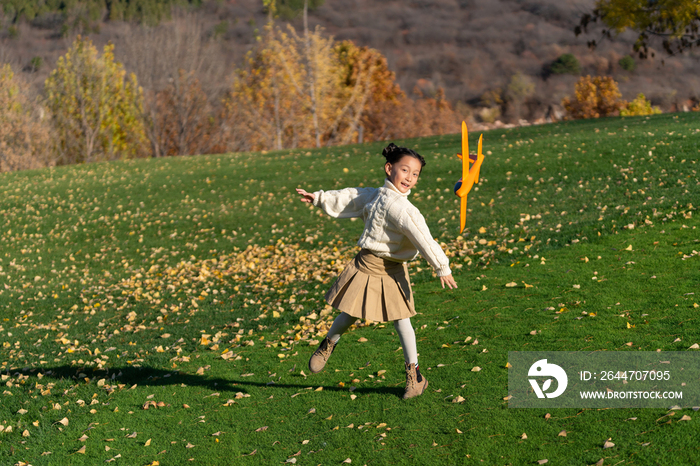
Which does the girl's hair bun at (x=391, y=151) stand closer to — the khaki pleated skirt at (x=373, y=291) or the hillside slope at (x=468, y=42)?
the khaki pleated skirt at (x=373, y=291)

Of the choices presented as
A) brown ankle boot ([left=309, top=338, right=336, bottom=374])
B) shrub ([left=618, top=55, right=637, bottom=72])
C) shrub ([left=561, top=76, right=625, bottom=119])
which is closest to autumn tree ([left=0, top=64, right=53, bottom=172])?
brown ankle boot ([left=309, top=338, right=336, bottom=374])

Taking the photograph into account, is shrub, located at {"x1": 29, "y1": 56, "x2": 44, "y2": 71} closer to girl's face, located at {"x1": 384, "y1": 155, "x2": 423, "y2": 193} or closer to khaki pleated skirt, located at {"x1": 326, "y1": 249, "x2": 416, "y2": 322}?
khaki pleated skirt, located at {"x1": 326, "y1": 249, "x2": 416, "y2": 322}

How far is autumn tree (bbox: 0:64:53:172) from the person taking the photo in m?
31.5

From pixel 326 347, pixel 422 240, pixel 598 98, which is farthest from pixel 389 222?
pixel 598 98

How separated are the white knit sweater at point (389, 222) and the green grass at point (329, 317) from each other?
4.42 ft

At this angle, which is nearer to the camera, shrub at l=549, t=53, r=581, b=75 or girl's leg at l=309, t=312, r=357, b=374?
girl's leg at l=309, t=312, r=357, b=374

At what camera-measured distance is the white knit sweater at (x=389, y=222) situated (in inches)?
171

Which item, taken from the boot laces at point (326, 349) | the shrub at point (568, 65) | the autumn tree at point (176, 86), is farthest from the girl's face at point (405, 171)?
the shrub at point (568, 65)

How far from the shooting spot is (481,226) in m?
12.2

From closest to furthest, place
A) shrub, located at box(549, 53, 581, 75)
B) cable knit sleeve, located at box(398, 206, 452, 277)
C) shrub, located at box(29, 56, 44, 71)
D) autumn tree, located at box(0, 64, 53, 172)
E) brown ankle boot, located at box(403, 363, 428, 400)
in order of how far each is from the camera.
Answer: cable knit sleeve, located at box(398, 206, 452, 277) < brown ankle boot, located at box(403, 363, 428, 400) < autumn tree, located at box(0, 64, 53, 172) < shrub, located at box(29, 56, 44, 71) < shrub, located at box(549, 53, 581, 75)

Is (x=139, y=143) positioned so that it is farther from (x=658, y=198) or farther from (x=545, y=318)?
(x=545, y=318)

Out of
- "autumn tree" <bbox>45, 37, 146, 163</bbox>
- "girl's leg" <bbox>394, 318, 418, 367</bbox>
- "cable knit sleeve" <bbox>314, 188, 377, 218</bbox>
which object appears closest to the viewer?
"girl's leg" <bbox>394, 318, 418, 367</bbox>

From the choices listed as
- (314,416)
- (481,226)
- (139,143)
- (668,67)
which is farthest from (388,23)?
(314,416)

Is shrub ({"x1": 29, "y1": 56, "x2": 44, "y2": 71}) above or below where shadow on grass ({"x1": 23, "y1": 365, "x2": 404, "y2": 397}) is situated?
above
